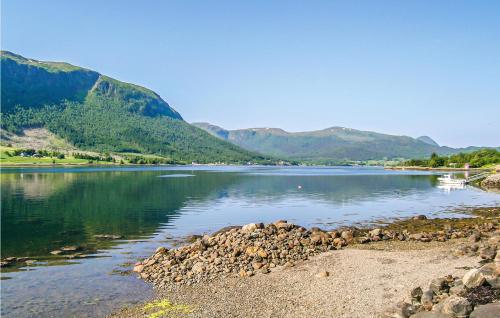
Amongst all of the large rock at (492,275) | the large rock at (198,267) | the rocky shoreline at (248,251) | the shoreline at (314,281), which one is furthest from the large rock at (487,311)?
the large rock at (198,267)

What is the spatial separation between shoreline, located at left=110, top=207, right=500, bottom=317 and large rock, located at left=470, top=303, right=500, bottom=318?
4.94 meters

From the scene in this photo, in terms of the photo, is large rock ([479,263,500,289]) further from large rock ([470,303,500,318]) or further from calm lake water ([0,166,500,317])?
calm lake water ([0,166,500,317])

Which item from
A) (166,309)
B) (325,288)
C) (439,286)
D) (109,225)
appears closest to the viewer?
(439,286)

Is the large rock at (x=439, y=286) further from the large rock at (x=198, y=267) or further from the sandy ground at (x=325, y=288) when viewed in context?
the large rock at (x=198, y=267)

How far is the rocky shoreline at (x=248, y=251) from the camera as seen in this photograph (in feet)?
96.2

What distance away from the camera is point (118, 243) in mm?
41969

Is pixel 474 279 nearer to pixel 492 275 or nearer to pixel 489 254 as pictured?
pixel 492 275

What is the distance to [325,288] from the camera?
965 inches

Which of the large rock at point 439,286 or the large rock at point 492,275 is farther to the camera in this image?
the large rock at point 439,286

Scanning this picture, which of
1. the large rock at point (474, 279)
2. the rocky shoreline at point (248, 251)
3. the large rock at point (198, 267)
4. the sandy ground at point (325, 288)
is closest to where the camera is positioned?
the large rock at point (474, 279)

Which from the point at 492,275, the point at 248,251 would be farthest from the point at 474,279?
the point at 248,251

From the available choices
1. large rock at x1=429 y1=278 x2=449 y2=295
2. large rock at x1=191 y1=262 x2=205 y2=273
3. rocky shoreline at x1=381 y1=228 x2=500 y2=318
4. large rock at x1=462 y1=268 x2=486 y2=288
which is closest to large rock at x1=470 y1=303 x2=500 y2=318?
rocky shoreline at x1=381 y1=228 x2=500 y2=318

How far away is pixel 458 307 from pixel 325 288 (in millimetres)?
9180

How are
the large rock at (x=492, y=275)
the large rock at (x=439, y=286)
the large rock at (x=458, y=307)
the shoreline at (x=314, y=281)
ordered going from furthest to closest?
the shoreline at (x=314, y=281)
the large rock at (x=439, y=286)
the large rock at (x=492, y=275)
the large rock at (x=458, y=307)
